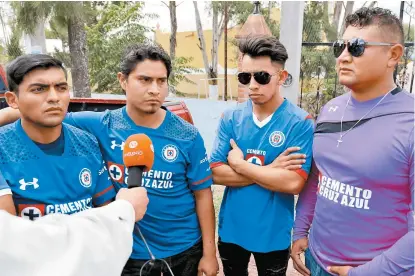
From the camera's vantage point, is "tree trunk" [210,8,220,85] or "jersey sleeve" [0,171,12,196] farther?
"tree trunk" [210,8,220,85]

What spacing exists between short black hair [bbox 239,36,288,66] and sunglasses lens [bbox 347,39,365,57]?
58 cm

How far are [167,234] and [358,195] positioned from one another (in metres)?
1.02

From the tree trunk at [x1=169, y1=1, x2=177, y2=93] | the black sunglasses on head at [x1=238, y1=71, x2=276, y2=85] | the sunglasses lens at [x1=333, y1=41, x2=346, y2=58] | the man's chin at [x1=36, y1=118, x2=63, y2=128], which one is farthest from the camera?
the tree trunk at [x1=169, y1=1, x2=177, y2=93]

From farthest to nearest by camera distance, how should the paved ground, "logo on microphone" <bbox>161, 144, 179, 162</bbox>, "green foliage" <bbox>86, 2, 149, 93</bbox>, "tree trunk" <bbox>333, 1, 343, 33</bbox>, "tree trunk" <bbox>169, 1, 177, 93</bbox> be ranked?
1. "tree trunk" <bbox>169, 1, 177, 93</bbox>
2. "tree trunk" <bbox>333, 1, 343, 33</bbox>
3. "green foliage" <bbox>86, 2, 149, 93</bbox>
4. the paved ground
5. "logo on microphone" <bbox>161, 144, 179, 162</bbox>

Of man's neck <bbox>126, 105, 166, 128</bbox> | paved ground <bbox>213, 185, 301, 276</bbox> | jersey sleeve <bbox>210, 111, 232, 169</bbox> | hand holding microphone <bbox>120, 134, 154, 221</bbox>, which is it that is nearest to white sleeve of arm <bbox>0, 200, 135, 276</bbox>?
hand holding microphone <bbox>120, 134, 154, 221</bbox>

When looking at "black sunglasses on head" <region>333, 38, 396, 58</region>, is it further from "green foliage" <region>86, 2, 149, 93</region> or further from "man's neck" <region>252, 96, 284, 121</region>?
"green foliage" <region>86, 2, 149, 93</region>

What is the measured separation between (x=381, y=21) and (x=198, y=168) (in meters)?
1.18

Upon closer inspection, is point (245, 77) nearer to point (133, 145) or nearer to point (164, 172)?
point (164, 172)

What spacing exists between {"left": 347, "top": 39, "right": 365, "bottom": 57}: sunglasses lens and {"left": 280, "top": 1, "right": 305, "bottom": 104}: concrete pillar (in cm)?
336

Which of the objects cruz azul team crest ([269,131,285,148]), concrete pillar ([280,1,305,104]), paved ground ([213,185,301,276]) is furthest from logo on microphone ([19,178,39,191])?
concrete pillar ([280,1,305,104])

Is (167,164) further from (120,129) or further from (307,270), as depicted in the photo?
(307,270)

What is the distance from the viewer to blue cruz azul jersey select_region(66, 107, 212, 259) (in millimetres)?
2080

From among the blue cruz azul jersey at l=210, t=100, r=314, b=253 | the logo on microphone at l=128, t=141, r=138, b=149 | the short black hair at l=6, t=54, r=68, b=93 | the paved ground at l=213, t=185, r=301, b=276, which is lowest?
the paved ground at l=213, t=185, r=301, b=276

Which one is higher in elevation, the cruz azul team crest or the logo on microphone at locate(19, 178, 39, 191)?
the cruz azul team crest
